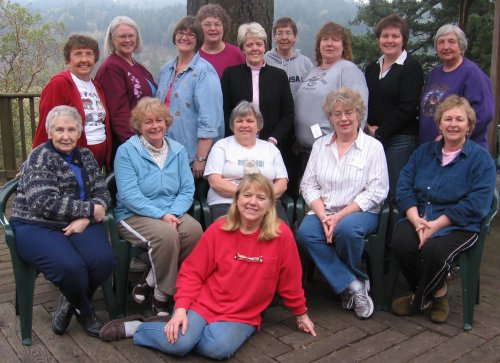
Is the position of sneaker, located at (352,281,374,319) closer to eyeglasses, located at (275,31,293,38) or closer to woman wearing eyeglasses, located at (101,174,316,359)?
woman wearing eyeglasses, located at (101,174,316,359)

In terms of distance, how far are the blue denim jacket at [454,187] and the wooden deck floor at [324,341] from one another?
51 cm

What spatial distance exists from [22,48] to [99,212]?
8.83 m

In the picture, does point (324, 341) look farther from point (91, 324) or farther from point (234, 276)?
point (91, 324)

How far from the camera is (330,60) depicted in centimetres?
324

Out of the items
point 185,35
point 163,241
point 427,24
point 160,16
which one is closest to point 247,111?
point 185,35

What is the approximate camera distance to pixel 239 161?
9.75ft

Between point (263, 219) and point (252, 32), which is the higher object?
point (252, 32)

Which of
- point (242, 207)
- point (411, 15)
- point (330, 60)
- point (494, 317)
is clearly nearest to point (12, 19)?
point (411, 15)

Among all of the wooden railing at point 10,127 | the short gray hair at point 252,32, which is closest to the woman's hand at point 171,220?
the short gray hair at point 252,32

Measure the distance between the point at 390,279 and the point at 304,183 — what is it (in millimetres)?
720

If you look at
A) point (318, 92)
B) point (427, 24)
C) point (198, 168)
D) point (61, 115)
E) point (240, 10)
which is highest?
point (427, 24)

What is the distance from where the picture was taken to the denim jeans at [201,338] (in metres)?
2.24

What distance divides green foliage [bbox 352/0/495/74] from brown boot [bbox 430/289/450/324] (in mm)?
6864

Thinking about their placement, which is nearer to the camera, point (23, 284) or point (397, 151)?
point (23, 284)
